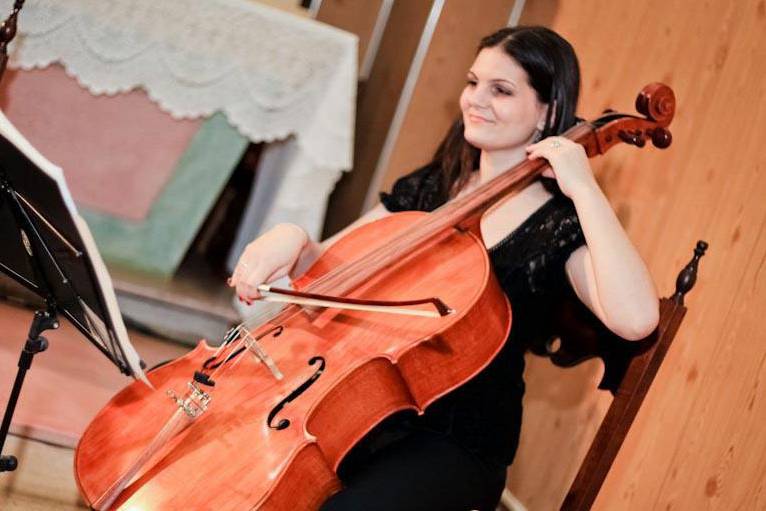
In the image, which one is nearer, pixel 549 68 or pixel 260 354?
pixel 260 354

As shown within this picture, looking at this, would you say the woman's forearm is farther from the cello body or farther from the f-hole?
the f-hole

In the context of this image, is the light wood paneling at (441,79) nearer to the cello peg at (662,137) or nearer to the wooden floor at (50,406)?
the wooden floor at (50,406)

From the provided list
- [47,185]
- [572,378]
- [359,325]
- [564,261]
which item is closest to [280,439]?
[359,325]

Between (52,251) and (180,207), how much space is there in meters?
1.61

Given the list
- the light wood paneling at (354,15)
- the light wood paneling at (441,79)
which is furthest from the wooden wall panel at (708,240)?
the light wood paneling at (354,15)

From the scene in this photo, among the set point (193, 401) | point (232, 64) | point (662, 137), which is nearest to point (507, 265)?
point (662, 137)

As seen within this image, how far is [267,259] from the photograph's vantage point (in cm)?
144

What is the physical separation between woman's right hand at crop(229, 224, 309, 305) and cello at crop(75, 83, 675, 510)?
49mm

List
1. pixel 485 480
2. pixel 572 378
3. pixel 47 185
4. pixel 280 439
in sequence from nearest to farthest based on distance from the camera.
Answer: pixel 47 185 → pixel 280 439 → pixel 485 480 → pixel 572 378

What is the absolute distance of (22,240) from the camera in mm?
1183

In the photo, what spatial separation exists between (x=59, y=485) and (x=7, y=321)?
0.78 meters

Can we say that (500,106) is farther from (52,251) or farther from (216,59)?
(216,59)

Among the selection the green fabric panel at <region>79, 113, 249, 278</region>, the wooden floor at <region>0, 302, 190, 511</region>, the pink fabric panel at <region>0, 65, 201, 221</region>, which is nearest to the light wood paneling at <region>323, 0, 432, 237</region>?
the green fabric panel at <region>79, 113, 249, 278</region>

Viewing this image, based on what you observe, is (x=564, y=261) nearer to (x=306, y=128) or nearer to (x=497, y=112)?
(x=497, y=112)
